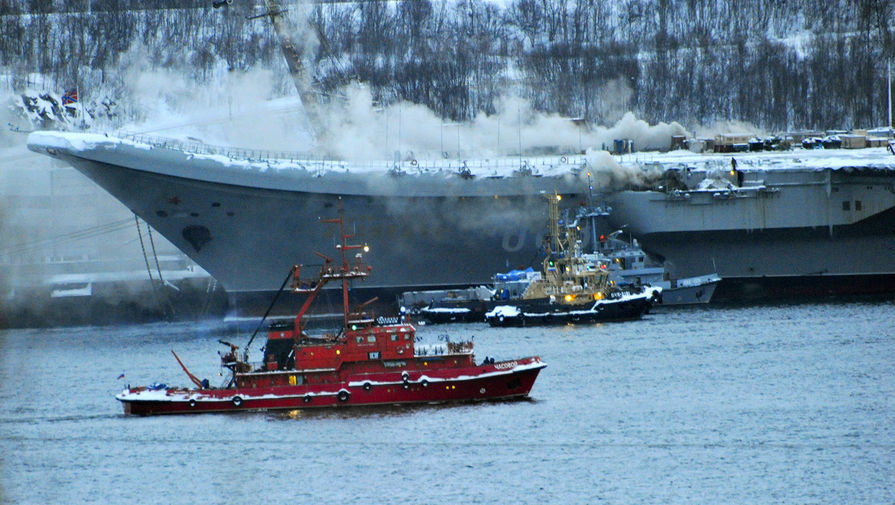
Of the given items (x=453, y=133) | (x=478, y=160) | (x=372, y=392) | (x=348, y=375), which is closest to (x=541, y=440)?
(x=372, y=392)

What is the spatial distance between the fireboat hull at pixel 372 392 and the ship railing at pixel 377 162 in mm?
23854

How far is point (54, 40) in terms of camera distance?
7488 centimetres

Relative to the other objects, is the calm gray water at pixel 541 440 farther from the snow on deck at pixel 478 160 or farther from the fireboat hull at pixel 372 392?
the snow on deck at pixel 478 160

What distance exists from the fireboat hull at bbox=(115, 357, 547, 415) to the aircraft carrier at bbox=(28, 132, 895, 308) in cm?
2404

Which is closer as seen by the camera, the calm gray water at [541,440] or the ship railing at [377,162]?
the calm gray water at [541,440]

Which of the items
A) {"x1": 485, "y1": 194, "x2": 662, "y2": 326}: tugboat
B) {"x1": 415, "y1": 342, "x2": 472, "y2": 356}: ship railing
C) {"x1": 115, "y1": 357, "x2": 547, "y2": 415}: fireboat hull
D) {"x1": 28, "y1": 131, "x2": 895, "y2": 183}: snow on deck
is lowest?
{"x1": 485, "y1": 194, "x2": 662, "y2": 326}: tugboat

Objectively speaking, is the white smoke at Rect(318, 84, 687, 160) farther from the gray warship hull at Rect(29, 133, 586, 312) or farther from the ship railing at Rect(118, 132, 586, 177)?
the gray warship hull at Rect(29, 133, 586, 312)

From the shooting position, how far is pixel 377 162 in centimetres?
6053

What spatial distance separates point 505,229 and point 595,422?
31080 millimetres

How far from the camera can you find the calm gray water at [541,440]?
23656 mm

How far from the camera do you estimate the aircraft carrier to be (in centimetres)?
5653

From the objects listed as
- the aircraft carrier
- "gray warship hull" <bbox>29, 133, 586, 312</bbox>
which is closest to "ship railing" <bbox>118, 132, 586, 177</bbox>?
the aircraft carrier

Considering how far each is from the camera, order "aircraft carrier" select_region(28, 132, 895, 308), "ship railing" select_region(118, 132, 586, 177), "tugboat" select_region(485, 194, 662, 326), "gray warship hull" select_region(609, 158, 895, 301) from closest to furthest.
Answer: "tugboat" select_region(485, 194, 662, 326)
"ship railing" select_region(118, 132, 586, 177)
"aircraft carrier" select_region(28, 132, 895, 308)
"gray warship hull" select_region(609, 158, 895, 301)

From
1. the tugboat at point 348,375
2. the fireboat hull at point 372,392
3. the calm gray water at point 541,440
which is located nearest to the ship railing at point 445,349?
the tugboat at point 348,375
